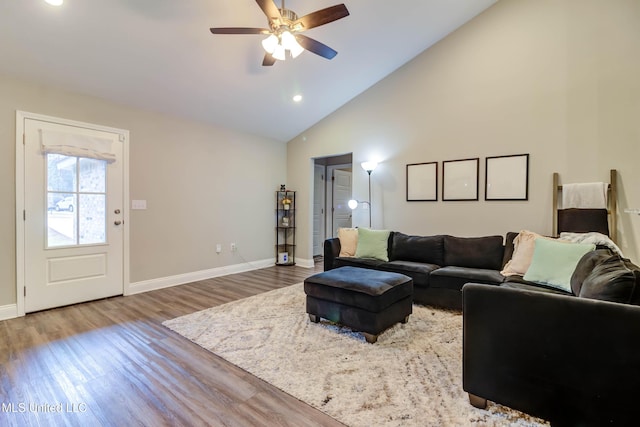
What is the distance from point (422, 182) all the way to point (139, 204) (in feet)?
12.9

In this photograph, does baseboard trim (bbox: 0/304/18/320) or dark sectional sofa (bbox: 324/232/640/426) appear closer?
dark sectional sofa (bbox: 324/232/640/426)

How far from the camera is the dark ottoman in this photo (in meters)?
2.49

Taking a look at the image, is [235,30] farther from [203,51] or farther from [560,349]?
[560,349]

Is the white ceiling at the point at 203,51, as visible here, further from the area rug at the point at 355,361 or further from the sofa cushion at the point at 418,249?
the area rug at the point at 355,361

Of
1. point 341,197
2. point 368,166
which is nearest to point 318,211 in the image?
point 341,197

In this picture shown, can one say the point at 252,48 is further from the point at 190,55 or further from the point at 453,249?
the point at 453,249

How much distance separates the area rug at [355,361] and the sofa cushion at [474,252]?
70 cm

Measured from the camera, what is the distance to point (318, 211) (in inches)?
262

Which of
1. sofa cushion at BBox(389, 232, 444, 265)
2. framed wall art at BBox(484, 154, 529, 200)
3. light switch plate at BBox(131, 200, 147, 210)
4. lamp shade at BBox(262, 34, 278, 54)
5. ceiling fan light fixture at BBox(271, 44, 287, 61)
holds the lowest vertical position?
sofa cushion at BBox(389, 232, 444, 265)

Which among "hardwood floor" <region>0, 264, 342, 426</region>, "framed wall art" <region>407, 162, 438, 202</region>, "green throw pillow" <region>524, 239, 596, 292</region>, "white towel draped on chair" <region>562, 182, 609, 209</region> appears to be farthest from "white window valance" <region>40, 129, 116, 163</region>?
"white towel draped on chair" <region>562, 182, 609, 209</region>

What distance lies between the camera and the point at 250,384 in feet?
6.48

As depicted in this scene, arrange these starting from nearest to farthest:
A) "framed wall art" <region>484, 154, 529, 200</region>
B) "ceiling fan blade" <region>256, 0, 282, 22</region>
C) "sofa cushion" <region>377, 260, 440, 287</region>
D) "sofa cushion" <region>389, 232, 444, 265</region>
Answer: "ceiling fan blade" <region>256, 0, 282, 22</region> → "sofa cushion" <region>377, 260, 440, 287</region> → "framed wall art" <region>484, 154, 529, 200</region> → "sofa cushion" <region>389, 232, 444, 265</region>

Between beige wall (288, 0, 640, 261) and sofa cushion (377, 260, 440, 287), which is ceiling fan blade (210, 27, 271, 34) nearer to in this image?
beige wall (288, 0, 640, 261)

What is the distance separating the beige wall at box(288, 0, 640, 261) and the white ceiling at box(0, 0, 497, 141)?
0.45 m
